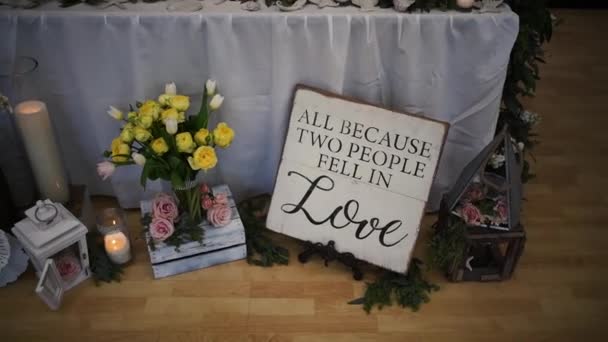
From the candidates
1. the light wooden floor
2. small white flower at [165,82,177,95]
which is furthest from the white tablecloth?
the light wooden floor

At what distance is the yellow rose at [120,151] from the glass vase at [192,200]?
0.20 metres

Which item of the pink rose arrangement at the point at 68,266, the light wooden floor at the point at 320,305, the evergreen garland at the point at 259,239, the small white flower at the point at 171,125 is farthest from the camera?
the evergreen garland at the point at 259,239

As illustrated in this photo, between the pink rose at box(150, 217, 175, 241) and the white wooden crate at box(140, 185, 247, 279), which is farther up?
the pink rose at box(150, 217, 175, 241)

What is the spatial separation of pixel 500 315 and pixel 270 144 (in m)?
0.91

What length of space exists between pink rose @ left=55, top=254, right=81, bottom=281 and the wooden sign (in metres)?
0.67

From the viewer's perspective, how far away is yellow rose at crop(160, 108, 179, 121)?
1.54 meters

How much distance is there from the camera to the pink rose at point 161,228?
170 centimetres

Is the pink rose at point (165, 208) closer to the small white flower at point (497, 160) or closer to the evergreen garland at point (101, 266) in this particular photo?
the evergreen garland at point (101, 266)

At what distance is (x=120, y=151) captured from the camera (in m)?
1.59

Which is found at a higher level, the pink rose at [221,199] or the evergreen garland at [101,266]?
the pink rose at [221,199]

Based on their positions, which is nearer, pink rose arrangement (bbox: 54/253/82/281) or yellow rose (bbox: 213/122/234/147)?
yellow rose (bbox: 213/122/234/147)

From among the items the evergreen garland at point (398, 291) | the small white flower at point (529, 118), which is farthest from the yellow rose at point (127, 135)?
the small white flower at point (529, 118)

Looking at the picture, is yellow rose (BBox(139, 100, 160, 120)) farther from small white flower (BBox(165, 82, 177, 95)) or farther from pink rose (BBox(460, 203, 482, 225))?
pink rose (BBox(460, 203, 482, 225))

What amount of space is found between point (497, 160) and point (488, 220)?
21 cm
